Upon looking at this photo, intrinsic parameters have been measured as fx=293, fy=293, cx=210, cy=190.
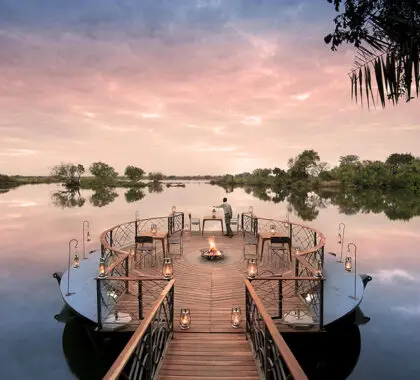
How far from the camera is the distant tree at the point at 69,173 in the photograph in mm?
95250

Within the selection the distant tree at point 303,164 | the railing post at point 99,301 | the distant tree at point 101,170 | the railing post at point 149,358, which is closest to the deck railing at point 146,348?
the railing post at point 149,358

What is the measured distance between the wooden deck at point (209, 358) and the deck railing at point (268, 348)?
0.20 metres

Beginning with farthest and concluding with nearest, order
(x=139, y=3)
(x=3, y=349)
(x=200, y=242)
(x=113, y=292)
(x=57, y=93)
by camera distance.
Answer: (x=57, y=93), (x=139, y=3), (x=200, y=242), (x=3, y=349), (x=113, y=292)

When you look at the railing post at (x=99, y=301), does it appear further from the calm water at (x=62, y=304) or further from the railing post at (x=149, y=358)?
the calm water at (x=62, y=304)

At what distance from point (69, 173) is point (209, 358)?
103 m

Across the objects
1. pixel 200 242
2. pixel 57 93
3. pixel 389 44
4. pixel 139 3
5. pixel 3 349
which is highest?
pixel 139 3

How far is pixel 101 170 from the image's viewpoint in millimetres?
94125

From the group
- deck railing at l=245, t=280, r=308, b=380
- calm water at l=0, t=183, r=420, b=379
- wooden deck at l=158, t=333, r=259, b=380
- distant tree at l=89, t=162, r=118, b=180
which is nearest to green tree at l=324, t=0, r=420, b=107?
deck railing at l=245, t=280, r=308, b=380

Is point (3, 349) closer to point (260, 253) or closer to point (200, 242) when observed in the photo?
point (200, 242)

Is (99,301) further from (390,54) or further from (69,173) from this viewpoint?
(69,173)

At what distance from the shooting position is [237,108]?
30.0 meters

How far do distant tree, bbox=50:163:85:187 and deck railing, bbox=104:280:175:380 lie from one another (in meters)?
98.8

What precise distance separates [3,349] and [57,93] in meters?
20.2

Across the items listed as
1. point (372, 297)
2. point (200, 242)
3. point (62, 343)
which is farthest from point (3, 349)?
point (372, 297)
